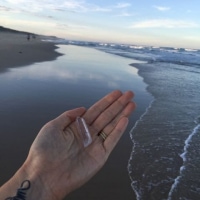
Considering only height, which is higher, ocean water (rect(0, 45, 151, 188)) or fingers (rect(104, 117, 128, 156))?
fingers (rect(104, 117, 128, 156))

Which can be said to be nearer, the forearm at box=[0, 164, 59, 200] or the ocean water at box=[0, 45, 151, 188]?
the forearm at box=[0, 164, 59, 200]

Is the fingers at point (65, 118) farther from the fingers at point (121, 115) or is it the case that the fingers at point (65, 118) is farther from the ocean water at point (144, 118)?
the ocean water at point (144, 118)

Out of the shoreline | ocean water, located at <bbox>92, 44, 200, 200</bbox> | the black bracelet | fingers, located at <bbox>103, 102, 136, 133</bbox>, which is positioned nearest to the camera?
the black bracelet

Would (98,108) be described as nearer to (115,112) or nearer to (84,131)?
(115,112)

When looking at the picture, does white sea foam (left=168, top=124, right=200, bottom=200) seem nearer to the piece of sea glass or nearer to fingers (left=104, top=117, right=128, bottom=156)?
fingers (left=104, top=117, right=128, bottom=156)

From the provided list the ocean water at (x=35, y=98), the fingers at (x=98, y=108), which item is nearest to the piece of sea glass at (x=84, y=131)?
the fingers at (x=98, y=108)

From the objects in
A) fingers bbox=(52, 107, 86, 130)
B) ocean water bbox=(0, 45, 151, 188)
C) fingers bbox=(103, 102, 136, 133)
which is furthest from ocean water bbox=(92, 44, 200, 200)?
fingers bbox=(52, 107, 86, 130)

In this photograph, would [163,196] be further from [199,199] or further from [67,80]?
[67,80]
